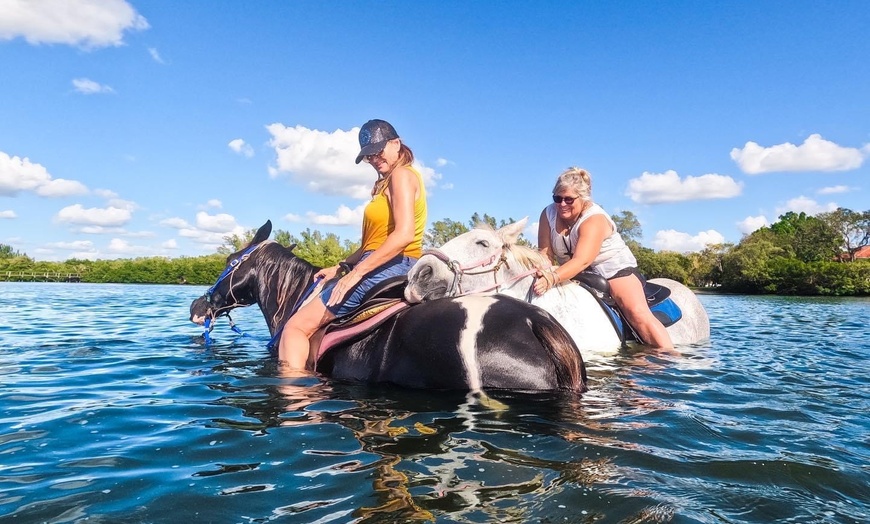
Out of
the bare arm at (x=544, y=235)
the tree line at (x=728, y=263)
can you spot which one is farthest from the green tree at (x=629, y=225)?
the bare arm at (x=544, y=235)

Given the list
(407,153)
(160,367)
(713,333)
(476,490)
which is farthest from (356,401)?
(713,333)

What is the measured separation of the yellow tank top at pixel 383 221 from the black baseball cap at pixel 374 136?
309mm

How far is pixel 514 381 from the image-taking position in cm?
382

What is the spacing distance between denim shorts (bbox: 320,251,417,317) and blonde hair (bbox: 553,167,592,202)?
2040 millimetres

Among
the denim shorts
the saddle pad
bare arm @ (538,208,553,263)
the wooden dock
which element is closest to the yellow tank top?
the denim shorts

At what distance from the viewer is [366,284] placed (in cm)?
473

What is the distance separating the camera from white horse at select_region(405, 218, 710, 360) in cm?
449

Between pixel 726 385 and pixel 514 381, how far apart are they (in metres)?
2.26

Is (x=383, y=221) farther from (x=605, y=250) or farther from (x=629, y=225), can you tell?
(x=629, y=225)

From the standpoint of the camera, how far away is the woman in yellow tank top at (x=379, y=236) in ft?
14.8

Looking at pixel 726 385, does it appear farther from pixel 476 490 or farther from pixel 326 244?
pixel 326 244

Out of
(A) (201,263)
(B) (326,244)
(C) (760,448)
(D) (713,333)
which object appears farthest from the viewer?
(A) (201,263)

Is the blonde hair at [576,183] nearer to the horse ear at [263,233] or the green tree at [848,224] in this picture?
the horse ear at [263,233]

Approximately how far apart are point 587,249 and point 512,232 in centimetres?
84
